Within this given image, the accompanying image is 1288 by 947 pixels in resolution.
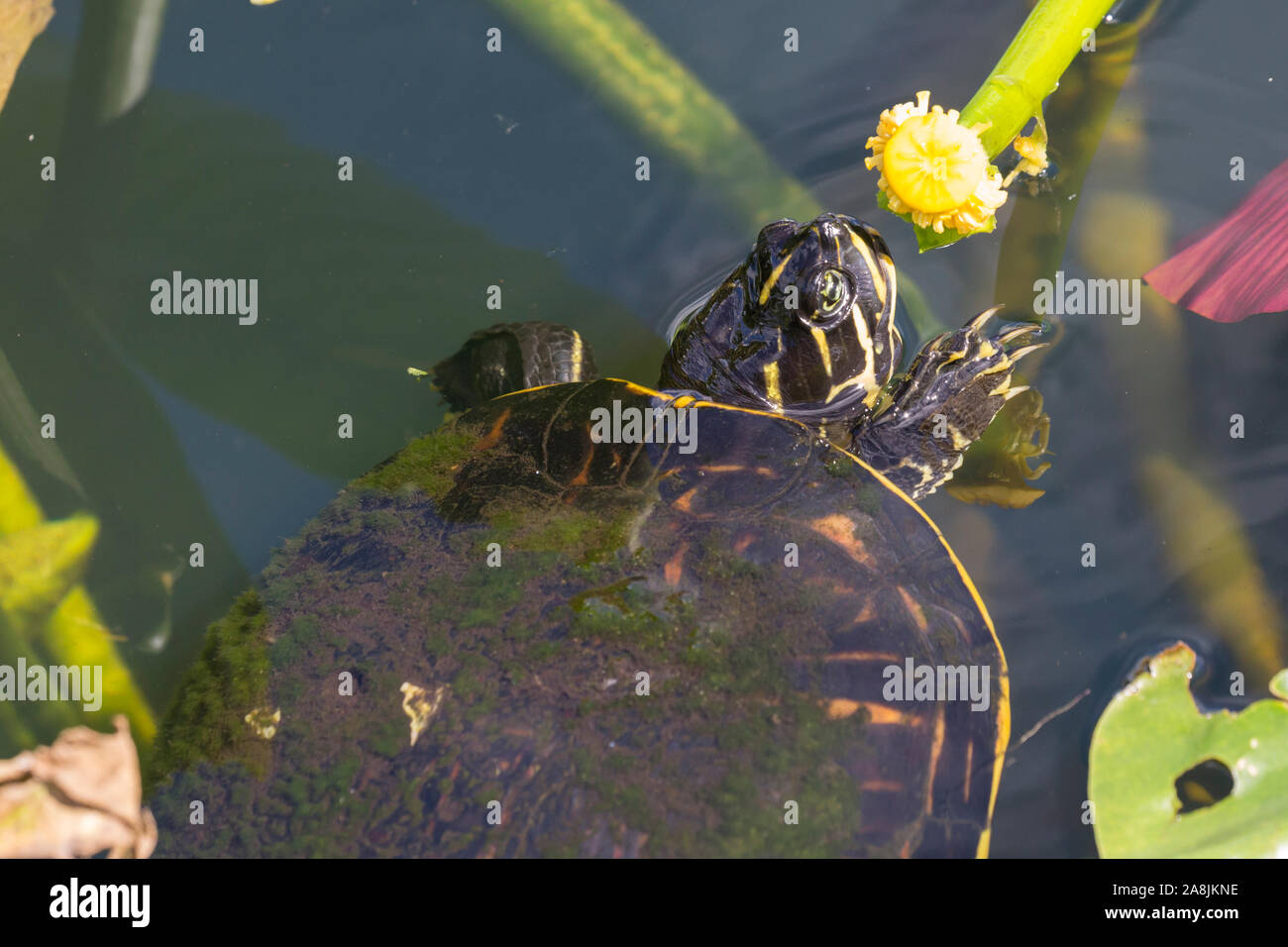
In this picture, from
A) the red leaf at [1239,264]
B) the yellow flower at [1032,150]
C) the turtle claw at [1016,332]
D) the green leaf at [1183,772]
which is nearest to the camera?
the green leaf at [1183,772]

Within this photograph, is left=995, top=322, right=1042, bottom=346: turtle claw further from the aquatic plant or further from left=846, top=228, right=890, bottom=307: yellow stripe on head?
the aquatic plant

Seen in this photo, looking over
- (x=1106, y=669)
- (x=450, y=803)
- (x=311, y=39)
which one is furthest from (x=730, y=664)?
(x=311, y=39)

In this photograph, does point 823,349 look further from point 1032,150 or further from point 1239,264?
point 1239,264

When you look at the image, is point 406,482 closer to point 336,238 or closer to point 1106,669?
point 336,238

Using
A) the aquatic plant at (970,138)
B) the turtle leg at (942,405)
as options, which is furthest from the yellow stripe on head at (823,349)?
the aquatic plant at (970,138)

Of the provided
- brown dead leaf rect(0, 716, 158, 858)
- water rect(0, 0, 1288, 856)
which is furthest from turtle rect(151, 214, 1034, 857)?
water rect(0, 0, 1288, 856)

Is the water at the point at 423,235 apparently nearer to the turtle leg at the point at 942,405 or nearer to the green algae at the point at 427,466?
the turtle leg at the point at 942,405
